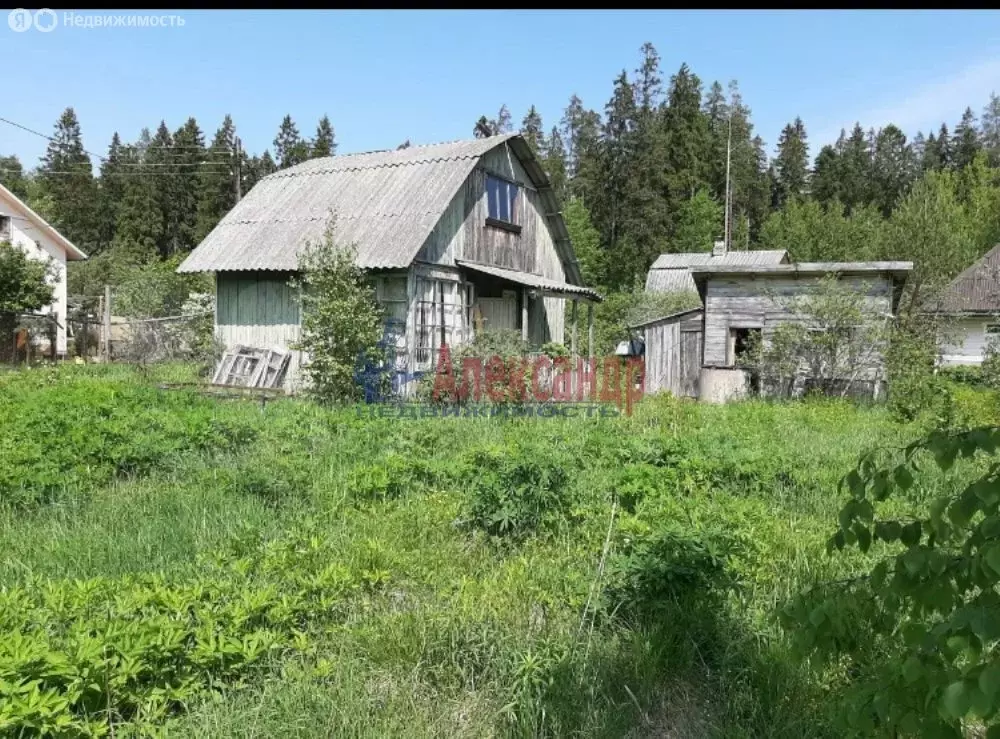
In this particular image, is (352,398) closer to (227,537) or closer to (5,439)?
(5,439)

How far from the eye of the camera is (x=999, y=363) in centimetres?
1473

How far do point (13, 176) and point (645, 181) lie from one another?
56.9m

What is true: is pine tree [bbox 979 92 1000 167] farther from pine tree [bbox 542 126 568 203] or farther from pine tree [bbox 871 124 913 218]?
pine tree [bbox 542 126 568 203]

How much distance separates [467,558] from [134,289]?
105ft

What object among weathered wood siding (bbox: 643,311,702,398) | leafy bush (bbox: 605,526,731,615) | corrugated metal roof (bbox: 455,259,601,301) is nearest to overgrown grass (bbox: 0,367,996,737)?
leafy bush (bbox: 605,526,731,615)

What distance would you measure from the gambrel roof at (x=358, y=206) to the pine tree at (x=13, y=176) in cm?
5234

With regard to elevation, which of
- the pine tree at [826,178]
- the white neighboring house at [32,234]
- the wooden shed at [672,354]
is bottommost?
the wooden shed at [672,354]

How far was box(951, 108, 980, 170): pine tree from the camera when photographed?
65062 millimetres

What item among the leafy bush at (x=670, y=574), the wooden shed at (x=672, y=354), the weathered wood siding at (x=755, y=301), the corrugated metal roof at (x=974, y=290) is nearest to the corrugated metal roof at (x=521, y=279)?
the wooden shed at (x=672, y=354)

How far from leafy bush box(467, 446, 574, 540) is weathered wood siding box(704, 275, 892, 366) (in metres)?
11.5

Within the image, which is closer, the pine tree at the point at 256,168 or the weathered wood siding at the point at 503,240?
the weathered wood siding at the point at 503,240

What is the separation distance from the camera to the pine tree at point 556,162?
192 ft

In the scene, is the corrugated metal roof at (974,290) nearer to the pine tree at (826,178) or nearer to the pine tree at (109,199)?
the pine tree at (826,178)

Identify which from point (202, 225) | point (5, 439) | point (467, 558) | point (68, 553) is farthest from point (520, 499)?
point (202, 225)
